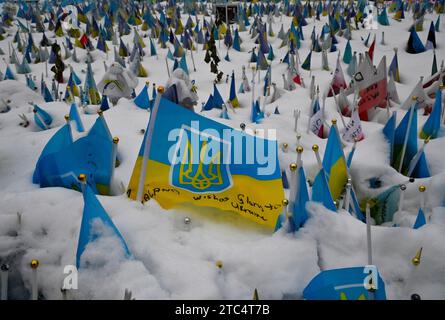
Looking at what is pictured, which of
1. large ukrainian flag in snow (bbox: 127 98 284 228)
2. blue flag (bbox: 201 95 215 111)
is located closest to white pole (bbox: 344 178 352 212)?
large ukrainian flag in snow (bbox: 127 98 284 228)

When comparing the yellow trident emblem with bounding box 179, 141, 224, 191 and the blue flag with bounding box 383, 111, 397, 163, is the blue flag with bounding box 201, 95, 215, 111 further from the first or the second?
the yellow trident emblem with bounding box 179, 141, 224, 191

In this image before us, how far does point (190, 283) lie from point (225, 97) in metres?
4.37

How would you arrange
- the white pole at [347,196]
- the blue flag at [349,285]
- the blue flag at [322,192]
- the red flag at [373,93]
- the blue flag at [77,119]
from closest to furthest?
the blue flag at [349,285] → the blue flag at [322,192] → the white pole at [347,196] → the blue flag at [77,119] → the red flag at [373,93]

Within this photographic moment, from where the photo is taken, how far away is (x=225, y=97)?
6.02 meters

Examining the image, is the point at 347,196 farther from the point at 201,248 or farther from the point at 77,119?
the point at 77,119

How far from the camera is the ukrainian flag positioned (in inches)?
104

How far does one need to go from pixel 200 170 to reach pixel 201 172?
1cm

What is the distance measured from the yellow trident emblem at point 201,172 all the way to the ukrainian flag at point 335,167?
2.57 feet

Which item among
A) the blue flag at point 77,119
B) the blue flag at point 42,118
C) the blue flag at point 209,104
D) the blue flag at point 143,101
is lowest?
the blue flag at point 209,104

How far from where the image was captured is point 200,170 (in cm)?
252

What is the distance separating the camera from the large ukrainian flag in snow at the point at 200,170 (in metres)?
2.46

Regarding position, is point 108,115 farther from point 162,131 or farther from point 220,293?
point 220,293

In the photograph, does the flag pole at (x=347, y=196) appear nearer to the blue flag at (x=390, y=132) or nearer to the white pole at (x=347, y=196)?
the white pole at (x=347, y=196)

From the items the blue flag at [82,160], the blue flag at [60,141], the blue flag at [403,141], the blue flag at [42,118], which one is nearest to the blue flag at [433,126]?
the blue flag at [403,141]
